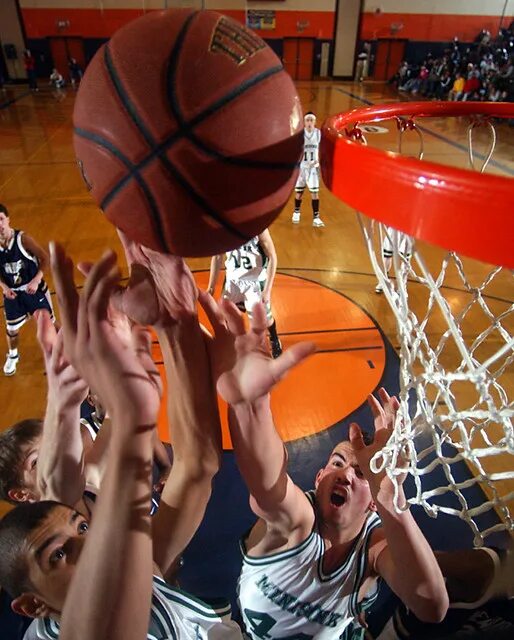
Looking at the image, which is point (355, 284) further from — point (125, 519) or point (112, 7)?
point (112, 7)

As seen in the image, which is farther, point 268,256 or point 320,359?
point 320,359

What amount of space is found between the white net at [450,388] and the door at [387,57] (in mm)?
16350

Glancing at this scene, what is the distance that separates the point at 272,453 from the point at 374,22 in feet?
→ 65.3

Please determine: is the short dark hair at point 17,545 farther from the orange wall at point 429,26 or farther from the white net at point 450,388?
the orange wall at point 429,26

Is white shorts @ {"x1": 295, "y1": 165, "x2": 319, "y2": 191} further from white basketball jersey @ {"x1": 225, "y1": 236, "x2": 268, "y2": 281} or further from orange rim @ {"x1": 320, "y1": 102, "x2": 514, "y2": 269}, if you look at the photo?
orange rim @ {"x1": 320, "y1": 102, "x2": 514, "y2": 269}

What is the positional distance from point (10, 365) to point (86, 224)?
2847mm

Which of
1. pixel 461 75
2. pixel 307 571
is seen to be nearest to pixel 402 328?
pixel 307 571

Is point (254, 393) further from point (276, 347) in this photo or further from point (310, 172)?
point (310, 172)

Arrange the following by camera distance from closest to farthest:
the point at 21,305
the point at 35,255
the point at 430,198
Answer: the point at 430,198 → the point at 35,255 → the point at 21,305

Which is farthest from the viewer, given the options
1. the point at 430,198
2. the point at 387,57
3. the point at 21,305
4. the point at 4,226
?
the point at 387,57

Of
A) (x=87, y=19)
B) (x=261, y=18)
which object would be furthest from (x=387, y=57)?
(x=87, y=19)

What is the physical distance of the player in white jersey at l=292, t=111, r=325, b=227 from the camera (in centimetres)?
526

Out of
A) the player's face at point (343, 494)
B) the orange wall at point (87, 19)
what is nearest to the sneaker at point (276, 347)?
the player's face at point (343, 494)

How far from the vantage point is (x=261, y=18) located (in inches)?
656
